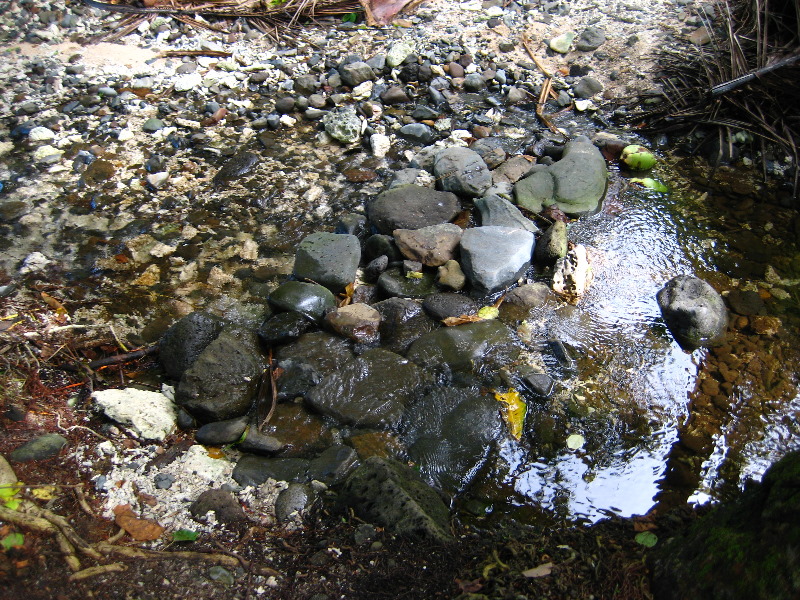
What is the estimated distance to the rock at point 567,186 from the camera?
13.9ft

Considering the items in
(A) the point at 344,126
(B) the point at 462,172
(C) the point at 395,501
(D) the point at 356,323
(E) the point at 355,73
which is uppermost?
(E) the point at 355,73

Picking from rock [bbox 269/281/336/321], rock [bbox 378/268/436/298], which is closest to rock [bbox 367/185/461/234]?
rock [bbox 378/268/436/298]

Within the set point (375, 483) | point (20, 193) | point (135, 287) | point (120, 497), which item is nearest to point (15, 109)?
point (20, 193)

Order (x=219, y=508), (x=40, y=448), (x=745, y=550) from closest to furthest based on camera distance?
(x=745, y=550) < (x=219, y=508) < (x=40, y=448)

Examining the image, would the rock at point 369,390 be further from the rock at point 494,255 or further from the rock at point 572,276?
the rock at point 572,276

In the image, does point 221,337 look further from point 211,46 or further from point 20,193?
point 211,46

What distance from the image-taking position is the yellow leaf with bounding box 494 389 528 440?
9.24ft

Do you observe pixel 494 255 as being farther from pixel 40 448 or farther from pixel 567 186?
pixel 40 448

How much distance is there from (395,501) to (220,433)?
102 centimetres

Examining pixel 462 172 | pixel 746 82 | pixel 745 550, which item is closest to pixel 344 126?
pixel 462 172

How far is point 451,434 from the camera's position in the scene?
2.76 metres

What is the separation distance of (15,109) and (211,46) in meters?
1.93

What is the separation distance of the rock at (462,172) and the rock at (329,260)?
102 centimetres

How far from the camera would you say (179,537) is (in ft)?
7.23
